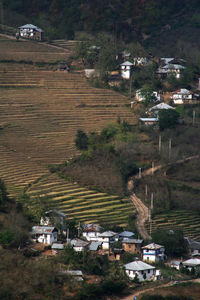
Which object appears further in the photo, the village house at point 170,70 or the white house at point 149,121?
the village house at point 170,70

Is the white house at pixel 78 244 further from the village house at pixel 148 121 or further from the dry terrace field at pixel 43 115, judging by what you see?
the village house at pixel 148 121

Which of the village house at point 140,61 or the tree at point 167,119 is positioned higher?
the village house at point 140,61

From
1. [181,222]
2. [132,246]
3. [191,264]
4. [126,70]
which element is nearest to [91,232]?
[132,246]

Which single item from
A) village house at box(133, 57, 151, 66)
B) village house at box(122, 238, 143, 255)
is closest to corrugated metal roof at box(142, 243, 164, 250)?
village house at box(122, 238, 143, 255)

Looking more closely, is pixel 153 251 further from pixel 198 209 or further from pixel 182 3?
pixel 182 3

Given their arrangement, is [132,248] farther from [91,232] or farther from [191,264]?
[191,264]

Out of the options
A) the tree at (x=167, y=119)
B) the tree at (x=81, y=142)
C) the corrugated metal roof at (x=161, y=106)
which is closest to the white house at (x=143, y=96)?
the corrugated metal roof at (x=161, y=106)
